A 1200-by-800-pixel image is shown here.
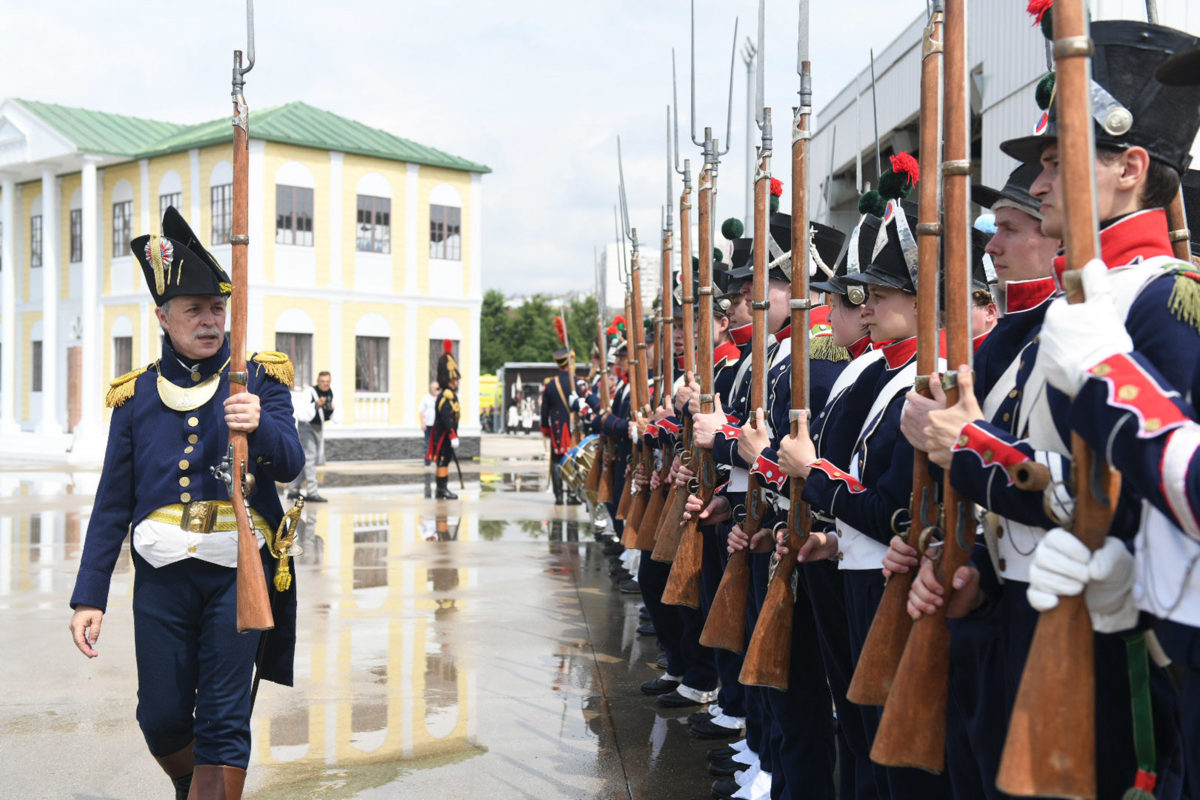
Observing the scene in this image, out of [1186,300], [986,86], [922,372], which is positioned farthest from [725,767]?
[986,86]

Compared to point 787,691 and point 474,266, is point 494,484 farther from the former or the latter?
point 787,691

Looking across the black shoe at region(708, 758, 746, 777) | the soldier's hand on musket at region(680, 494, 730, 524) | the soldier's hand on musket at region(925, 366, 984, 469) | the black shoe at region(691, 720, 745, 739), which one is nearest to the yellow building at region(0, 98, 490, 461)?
the black shoe at region(691, 720, 745, 739)

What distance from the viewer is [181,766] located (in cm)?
382

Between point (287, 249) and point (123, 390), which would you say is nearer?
point (123, 390)

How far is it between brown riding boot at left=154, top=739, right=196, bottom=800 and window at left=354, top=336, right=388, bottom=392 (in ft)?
A: 85.0

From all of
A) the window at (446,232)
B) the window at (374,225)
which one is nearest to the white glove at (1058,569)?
the window at (374,225)

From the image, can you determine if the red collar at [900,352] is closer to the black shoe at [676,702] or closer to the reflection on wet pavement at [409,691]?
the reflection on wet pavement at [409,691]

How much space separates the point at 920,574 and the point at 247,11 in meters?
2.82

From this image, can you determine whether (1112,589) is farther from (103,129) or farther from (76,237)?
(76,237)

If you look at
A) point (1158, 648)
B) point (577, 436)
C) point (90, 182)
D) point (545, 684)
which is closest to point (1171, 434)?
point (1158, 648)

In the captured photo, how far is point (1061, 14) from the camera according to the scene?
2057mm

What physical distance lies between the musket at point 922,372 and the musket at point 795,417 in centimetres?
78

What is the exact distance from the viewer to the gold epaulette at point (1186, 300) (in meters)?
2.02

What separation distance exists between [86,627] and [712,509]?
2.39 metres
